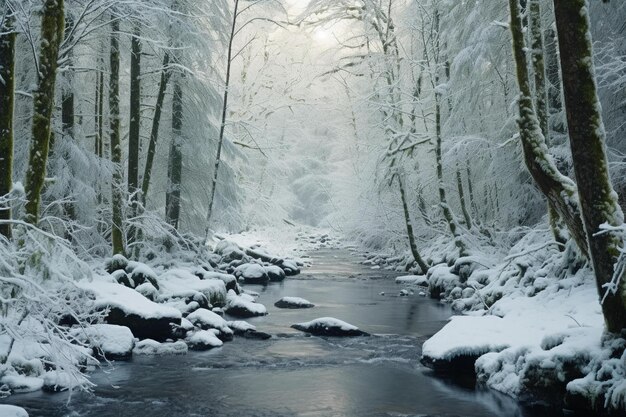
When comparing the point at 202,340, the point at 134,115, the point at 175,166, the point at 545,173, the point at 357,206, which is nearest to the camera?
the point at 545,173

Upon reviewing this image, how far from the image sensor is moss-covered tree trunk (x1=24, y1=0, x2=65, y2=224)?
7613 millimetres

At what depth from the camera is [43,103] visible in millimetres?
7668

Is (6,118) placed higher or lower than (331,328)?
higher

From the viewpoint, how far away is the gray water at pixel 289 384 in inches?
314

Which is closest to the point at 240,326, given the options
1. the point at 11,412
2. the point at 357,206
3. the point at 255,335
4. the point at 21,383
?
the point at 255,335

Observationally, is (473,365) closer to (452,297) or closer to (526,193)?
(452,297)

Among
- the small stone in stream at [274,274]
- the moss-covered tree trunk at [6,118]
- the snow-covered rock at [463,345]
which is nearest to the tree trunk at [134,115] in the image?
the small stone in stream at [274,274]

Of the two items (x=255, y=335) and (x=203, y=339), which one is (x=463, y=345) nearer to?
(x=255, y=335)

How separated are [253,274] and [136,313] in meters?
11.1

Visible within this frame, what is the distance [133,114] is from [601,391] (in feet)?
41.4

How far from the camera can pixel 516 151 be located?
57.5 ft

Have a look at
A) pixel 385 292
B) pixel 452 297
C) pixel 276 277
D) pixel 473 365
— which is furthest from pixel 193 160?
pixel 473 365

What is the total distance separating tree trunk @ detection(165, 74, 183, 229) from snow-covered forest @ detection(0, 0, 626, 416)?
5 centimetres

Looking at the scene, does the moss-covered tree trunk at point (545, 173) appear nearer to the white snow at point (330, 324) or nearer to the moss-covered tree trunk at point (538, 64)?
the moss-covered tree trunk at point (538, 64)
